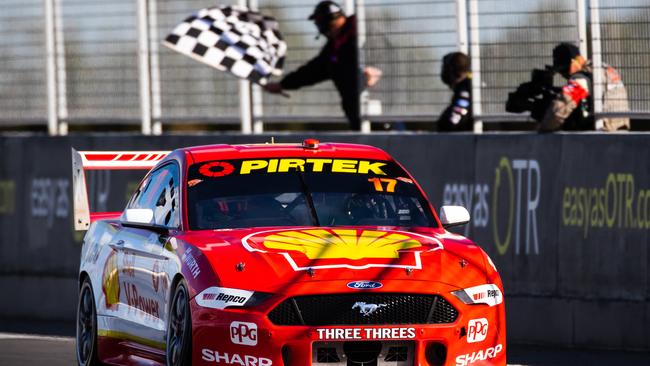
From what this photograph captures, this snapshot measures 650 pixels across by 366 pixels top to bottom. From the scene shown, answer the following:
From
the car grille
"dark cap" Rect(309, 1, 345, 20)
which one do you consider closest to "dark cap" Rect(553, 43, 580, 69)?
"dark cap" Rect(309, 1, 345, 20)

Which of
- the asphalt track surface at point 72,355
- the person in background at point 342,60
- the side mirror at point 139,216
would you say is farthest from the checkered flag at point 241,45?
the side mirror at point 139,216

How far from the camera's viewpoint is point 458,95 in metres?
16.0

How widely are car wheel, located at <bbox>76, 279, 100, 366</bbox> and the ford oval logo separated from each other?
3102 millimetres

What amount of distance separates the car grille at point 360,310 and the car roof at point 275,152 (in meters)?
1.94

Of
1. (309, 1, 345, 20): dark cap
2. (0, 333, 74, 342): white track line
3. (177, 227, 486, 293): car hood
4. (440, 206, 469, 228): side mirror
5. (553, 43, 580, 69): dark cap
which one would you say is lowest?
(0, 333, 74, 342): white track line

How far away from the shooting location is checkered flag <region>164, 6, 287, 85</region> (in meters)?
17.6

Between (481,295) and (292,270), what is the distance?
1.02m

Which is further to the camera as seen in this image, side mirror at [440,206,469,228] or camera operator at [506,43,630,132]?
camera operator at [506,43,630,132]

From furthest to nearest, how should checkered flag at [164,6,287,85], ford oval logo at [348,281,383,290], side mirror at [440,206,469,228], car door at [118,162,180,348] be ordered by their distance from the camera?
1. checkered flag at [164,6,287,85]
2. side mirror at [440,206,469,228]
3. car door at [118,162,180,348]
4. ford oval logo at [348,281,383,290]

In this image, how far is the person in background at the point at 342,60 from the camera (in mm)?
16859

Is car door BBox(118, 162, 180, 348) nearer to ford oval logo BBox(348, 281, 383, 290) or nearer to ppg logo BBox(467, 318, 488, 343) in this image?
ford oval logo BBox(348, 281, 383, 290)

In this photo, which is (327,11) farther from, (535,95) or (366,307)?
(366,307)

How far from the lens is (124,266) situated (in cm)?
1095

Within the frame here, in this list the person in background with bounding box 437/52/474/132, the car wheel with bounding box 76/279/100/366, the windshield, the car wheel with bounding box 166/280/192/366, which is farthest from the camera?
the person in background with bounding box 437/52/474/132
